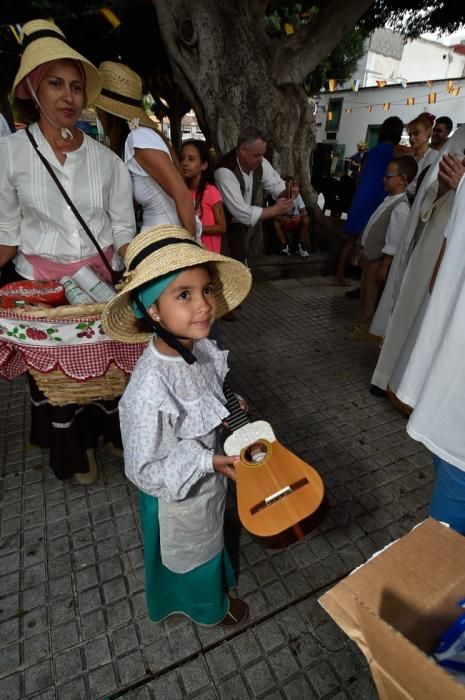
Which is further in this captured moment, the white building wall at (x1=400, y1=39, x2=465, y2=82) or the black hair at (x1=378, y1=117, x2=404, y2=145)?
the white building wall at (x1=400, y1=39, x2=465, y2=82)

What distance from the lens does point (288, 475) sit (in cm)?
140

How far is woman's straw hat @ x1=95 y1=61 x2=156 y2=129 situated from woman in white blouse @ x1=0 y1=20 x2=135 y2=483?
142 millimetres

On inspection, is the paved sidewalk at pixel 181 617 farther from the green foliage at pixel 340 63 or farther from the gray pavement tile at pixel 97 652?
the green foliage at pixel 340 63

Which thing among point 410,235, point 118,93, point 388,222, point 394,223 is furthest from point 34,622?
point 388,222

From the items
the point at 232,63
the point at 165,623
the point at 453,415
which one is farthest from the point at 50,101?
the point at 232,63

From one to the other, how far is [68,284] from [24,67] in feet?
3.24

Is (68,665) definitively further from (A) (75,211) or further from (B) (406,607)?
(A) (75,211)

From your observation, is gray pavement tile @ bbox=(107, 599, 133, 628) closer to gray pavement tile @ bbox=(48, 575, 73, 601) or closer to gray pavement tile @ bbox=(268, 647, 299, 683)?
gray pavement tile @ bbox=(48, 575, 73, 601)

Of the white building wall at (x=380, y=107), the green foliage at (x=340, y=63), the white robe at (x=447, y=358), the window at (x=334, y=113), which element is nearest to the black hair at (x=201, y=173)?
the white robe at (x=447, y=358)

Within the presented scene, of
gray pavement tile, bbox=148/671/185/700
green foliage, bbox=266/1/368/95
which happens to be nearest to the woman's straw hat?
gray pavement tile, bbox=148/671/185/700

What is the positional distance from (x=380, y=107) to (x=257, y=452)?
2969 cm

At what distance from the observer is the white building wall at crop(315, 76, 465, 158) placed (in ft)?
69.7

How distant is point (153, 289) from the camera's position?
4.27ft

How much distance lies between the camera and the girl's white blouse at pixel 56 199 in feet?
6.06
